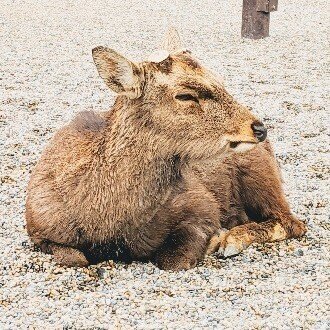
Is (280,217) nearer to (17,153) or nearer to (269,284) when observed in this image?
(269,284)

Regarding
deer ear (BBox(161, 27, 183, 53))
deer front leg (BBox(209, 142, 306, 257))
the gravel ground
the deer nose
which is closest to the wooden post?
the gravel ground

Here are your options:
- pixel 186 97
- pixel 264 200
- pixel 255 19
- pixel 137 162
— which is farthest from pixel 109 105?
pixel 255 19

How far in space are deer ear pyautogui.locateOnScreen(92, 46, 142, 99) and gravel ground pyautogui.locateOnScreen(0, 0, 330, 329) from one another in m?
1.20

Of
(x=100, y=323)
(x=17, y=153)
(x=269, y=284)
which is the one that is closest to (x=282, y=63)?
(x=17, y=153)

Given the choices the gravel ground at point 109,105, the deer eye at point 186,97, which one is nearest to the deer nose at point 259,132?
the deer eye at point 186,97

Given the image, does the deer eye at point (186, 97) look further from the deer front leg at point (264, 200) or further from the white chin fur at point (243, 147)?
the deer front leg at point (264, 200)

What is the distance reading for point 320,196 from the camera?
6.16 metres

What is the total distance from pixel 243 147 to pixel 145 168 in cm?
Answer: 61

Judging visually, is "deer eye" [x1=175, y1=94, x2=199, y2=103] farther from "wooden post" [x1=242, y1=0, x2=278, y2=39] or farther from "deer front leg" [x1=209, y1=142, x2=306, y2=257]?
"wooden post" [x1=242, y1=0, x2=278, y2=39]

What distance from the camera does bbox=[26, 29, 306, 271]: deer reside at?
4309mm

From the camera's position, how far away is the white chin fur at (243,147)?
4.25 metres

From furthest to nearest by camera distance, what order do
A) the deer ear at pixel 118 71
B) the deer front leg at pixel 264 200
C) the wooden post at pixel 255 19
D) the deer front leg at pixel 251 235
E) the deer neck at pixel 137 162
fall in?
the wooden post at pixel 255 19 → the deer front leg at pixel 264 200 → the deer front leg at pixel 251 235 → the deer neck at pixel 137 162 → the deer ear at pixel 118 71

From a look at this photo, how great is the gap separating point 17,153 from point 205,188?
105 inches

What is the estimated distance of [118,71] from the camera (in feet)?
13.7
